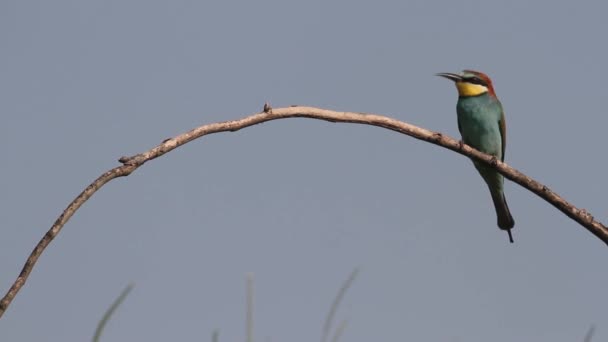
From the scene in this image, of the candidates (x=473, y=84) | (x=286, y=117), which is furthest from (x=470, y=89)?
(x=286, y=117)

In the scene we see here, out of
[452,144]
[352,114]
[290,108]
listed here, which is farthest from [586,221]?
[290,108]

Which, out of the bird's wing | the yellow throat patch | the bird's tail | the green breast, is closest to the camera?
the bird's tail

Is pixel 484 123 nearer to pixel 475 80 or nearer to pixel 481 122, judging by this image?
pixel 481 122

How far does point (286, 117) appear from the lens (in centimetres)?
289

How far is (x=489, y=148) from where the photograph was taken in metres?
6.30

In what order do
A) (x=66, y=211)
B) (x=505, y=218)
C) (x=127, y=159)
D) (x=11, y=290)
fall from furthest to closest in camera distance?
1. (x=505, y=218)
2. (x=127, y=159)
3. (x=66, y=211)
4. (x=11, y=290)

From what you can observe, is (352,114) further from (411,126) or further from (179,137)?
(179,137)

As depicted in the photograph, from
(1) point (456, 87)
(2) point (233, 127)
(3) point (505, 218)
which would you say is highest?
(1) point (456, 87)

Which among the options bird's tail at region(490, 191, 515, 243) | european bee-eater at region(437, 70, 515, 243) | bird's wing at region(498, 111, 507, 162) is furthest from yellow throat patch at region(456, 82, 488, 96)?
bird's tail at region(490, 191, 515, 243)

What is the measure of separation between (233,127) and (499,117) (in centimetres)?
406

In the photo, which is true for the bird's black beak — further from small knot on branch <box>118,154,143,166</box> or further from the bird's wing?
small knot on branch <box>118,154,143,166</box>

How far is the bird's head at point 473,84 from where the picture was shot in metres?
6.71

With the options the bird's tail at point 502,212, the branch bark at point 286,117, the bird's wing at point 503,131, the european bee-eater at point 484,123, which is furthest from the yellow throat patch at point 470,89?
the branch bark at point 286,117

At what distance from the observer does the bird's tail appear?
5.88 meters
